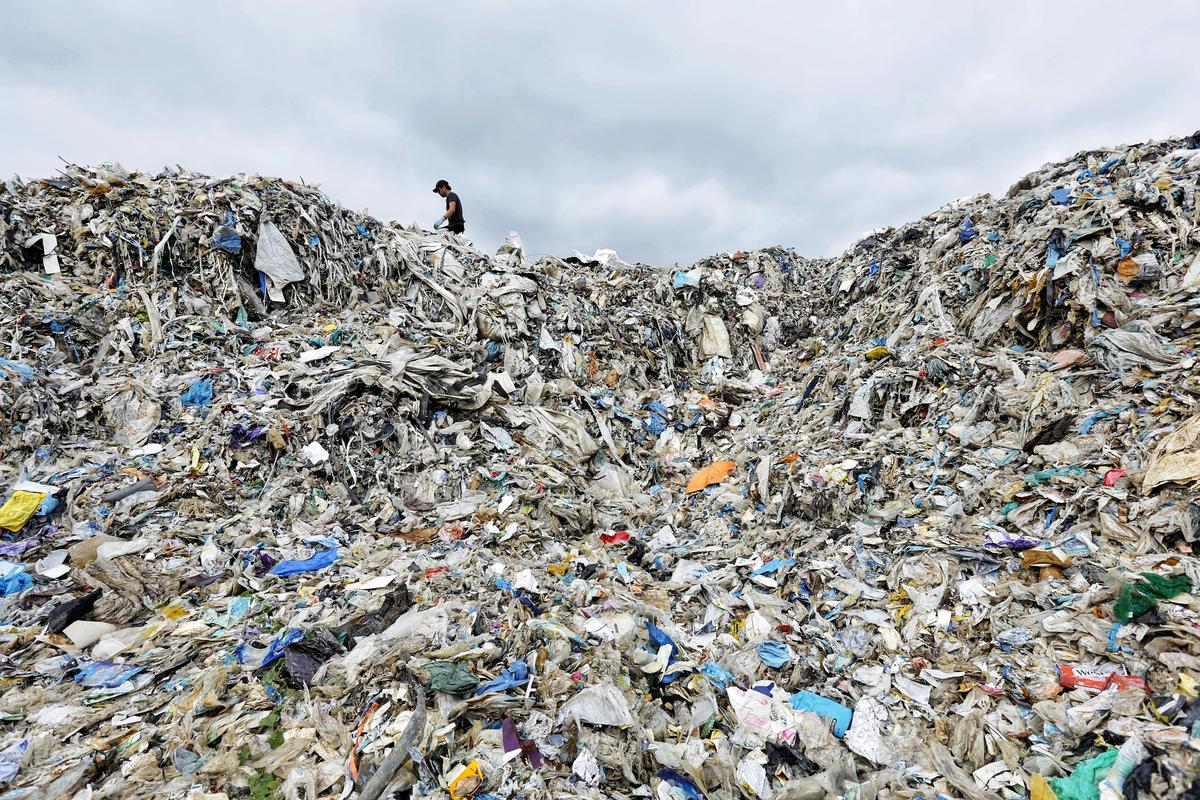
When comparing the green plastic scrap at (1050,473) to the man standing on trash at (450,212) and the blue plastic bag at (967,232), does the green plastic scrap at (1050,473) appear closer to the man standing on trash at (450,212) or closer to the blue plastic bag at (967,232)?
the blue plastic bag at (967,232)

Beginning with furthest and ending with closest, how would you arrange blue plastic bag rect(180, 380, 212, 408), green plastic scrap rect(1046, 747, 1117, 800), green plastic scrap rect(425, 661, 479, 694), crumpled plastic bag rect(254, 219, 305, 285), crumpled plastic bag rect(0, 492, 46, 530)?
crumpled plastic bag rect(254, 219, 305, 285) → blue plastic bag rect(180, 380, 212, 408) → crumpled plastic bag rect(0, 492, 46, 530) → green plastic scrap rect(425, 661, 479, 694) → green plastic scrap rect(1046, 747, 1117, 800)

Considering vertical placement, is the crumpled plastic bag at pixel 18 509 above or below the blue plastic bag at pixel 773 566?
above

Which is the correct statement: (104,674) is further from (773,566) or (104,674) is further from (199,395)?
(773,566)

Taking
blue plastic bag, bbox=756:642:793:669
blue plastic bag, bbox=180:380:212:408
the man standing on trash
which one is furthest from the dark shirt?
blue plastic bag, bbox=756:642:793:669

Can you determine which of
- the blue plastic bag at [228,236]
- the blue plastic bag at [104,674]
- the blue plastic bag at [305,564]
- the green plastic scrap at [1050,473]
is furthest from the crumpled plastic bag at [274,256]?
the green plastic scrap at [1050,473]

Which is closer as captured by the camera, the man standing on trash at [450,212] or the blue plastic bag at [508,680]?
the blue plastic bag at [508,680]

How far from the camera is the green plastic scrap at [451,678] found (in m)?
2.77

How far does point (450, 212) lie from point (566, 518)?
25.1 ft

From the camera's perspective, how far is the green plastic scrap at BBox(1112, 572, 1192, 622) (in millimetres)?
2846

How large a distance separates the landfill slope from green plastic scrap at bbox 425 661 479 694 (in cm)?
2

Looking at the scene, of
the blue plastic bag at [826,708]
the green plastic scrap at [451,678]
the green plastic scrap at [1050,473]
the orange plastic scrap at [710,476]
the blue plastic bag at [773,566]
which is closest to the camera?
the green plastic scrap at [451,678]

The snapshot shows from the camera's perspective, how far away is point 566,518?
5496 millimetres

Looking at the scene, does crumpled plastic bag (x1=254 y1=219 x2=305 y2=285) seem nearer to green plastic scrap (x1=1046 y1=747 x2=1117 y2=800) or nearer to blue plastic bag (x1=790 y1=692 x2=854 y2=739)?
blue plastic bag (x1=790 y1=692 x2=854 y2=739)

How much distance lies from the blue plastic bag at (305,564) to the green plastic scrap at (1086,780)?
463 cm
